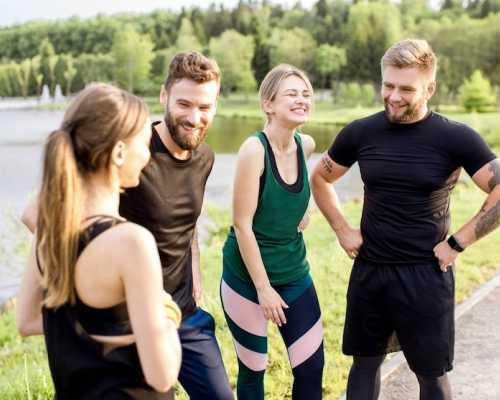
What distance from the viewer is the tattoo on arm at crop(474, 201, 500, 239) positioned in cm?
321

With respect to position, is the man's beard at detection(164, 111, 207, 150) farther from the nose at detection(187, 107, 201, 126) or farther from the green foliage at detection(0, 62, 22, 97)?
the green foliage at detection(0, 62, 22, 97)

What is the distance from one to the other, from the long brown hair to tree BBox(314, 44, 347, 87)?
85.4 m

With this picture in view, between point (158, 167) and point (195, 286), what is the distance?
74 cm

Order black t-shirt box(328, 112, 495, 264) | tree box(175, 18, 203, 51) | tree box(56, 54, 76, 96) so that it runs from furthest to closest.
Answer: tree box(175, 18, 203, 51)
tree box(56, 54, 76, 96)
black t-shirt box(328, 112, 495, 264)

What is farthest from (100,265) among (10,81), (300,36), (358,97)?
(300,36)

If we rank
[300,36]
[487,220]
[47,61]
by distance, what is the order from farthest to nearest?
[300,36]
[47,61]
[487,220]

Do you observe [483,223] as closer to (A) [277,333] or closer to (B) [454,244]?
(B) [454,244]

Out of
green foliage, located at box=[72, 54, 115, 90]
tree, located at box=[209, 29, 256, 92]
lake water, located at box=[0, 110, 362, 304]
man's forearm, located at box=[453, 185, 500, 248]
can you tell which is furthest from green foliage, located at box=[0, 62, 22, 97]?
man's forearm, located at box=[453, 185, 500, 248]

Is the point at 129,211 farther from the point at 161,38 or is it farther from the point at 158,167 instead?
the point at 161,38

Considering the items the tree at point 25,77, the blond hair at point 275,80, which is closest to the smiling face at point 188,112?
the blond hair at point 275,80

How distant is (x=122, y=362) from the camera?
6.43ft

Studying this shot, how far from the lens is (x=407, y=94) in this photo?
3.11 m

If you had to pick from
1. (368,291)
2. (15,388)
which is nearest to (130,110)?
(368,291)

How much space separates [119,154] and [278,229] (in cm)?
149
